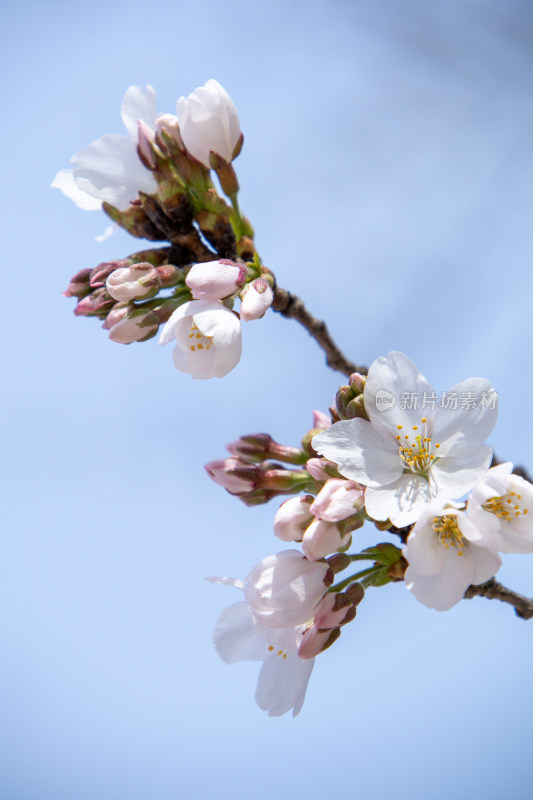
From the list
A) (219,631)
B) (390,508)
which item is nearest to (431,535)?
(390,508)

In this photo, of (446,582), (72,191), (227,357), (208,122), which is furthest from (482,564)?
(72,191)

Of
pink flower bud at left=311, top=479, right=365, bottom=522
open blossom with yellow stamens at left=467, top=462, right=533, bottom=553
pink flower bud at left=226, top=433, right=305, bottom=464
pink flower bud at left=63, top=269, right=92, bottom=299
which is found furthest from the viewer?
pink flower bud at left=226, top=433, right=305, bottom=464

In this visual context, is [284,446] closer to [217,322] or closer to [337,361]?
[337,361]

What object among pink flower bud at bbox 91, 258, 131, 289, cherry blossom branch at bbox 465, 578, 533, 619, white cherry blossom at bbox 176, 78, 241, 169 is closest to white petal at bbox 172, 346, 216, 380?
pink flower bud at bbox 91, 258, 131, 289

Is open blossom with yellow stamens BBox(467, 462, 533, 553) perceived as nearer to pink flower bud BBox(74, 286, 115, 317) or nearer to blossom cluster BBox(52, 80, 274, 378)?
blossom cluster BBox(52, 80, 274, 378)

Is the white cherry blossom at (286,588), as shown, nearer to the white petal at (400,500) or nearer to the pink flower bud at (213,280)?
the white petal at (400,500)
